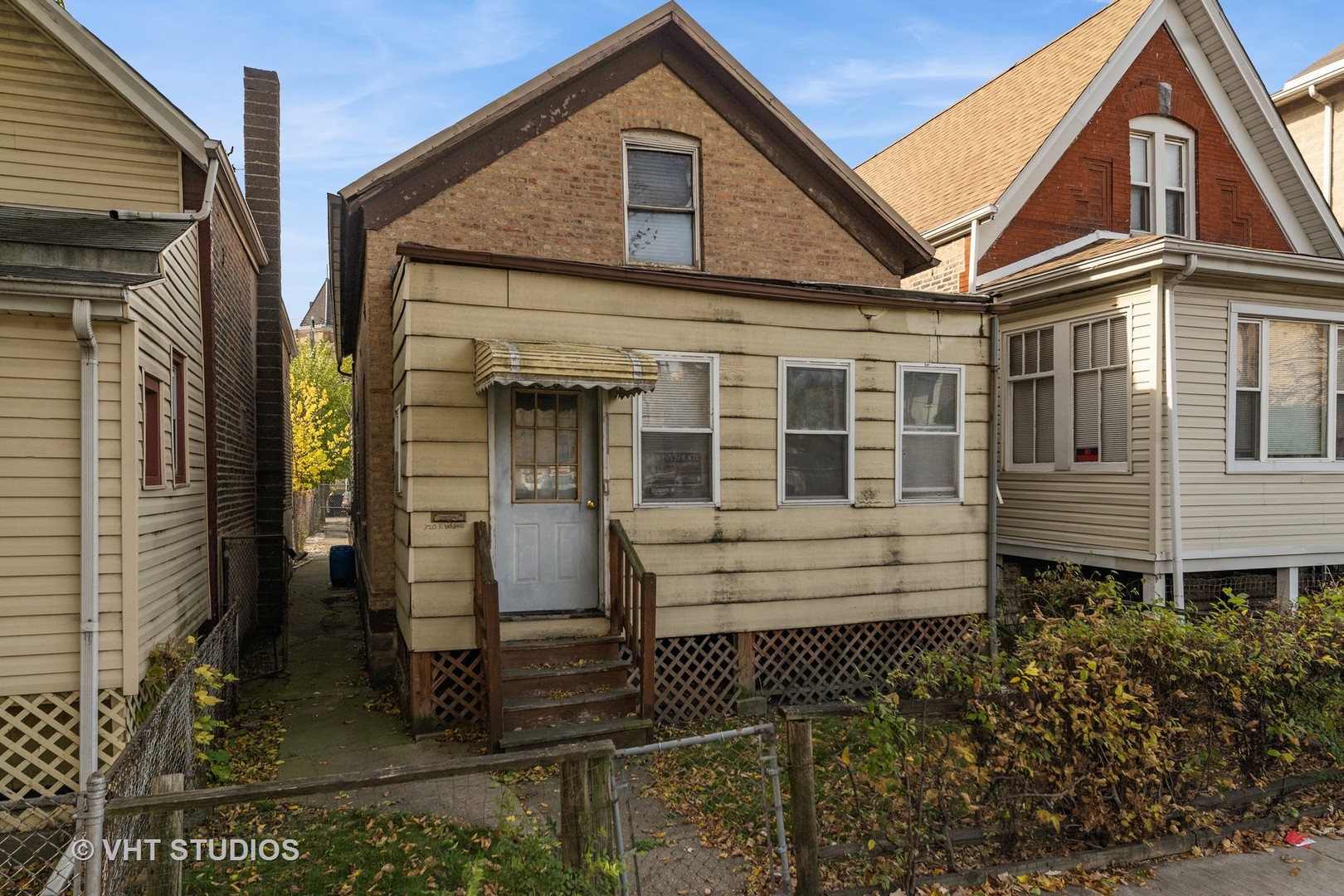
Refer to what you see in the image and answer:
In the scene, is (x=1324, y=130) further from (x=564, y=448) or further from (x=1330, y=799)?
(x=564, y=448)

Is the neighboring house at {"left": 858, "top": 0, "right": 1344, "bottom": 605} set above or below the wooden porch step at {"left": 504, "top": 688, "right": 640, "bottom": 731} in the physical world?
above

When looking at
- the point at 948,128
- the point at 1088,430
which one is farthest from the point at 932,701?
the point at 948,128

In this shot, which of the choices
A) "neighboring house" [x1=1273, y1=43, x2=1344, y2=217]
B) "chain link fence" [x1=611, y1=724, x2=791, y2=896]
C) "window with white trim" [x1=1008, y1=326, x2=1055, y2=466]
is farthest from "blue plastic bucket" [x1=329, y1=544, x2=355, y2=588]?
"neighboring house" [x1=1273, y1=43, x2=1344, y2=217]

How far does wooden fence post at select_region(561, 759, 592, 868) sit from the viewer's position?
4129 millimetres

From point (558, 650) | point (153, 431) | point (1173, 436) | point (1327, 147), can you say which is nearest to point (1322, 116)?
point (1327, 147)

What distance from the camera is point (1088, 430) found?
11.7 meters

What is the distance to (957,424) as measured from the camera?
9438 millimetres

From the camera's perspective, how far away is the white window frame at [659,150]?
38.3ft

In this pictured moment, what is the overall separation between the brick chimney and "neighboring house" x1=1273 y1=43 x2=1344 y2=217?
2225cm

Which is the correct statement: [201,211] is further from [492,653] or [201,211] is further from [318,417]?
[318,417]

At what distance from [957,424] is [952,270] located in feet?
19.5

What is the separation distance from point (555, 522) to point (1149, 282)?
8.48m

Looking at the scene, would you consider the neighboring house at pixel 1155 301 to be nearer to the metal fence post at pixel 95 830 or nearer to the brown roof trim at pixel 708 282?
the brown roof trim at pixel 708 282

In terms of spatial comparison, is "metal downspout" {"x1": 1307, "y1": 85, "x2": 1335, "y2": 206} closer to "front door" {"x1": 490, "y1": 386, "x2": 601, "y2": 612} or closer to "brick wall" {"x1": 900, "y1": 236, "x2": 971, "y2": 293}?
"brick wall" {"x1": 900, "y1": 236, "x2": 971, "y2": 293}
